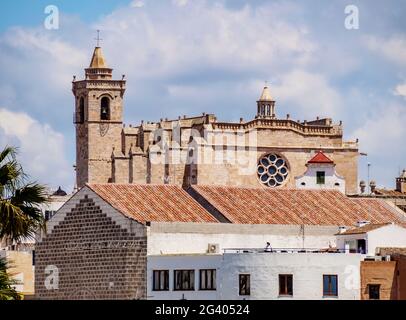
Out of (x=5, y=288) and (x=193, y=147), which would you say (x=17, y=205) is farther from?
(x=193, y=147)

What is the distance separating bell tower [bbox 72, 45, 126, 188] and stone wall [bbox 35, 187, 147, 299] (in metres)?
57.8

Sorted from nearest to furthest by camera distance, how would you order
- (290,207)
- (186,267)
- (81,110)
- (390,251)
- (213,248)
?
(186,267) → (390,251) → (213,248) → (290,207) → (81,110)

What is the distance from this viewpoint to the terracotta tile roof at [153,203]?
71000mm

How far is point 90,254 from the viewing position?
71125mm

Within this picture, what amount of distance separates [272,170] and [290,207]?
4653 centimetres

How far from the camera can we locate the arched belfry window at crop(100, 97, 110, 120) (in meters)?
134

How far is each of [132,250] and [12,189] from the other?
1390 inches

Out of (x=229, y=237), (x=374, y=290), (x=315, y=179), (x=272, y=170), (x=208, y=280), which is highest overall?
(x=272, y=170)

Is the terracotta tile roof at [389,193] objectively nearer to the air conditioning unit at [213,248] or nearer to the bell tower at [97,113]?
the bell tower at [97,113]

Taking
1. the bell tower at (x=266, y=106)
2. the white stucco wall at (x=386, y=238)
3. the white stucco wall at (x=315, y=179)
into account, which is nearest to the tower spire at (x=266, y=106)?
the bell tower at (x=266, y=106)

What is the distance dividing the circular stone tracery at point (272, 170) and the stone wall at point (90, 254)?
48591 millimetres

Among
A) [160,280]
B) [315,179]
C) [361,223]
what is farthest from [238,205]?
[315,179]
